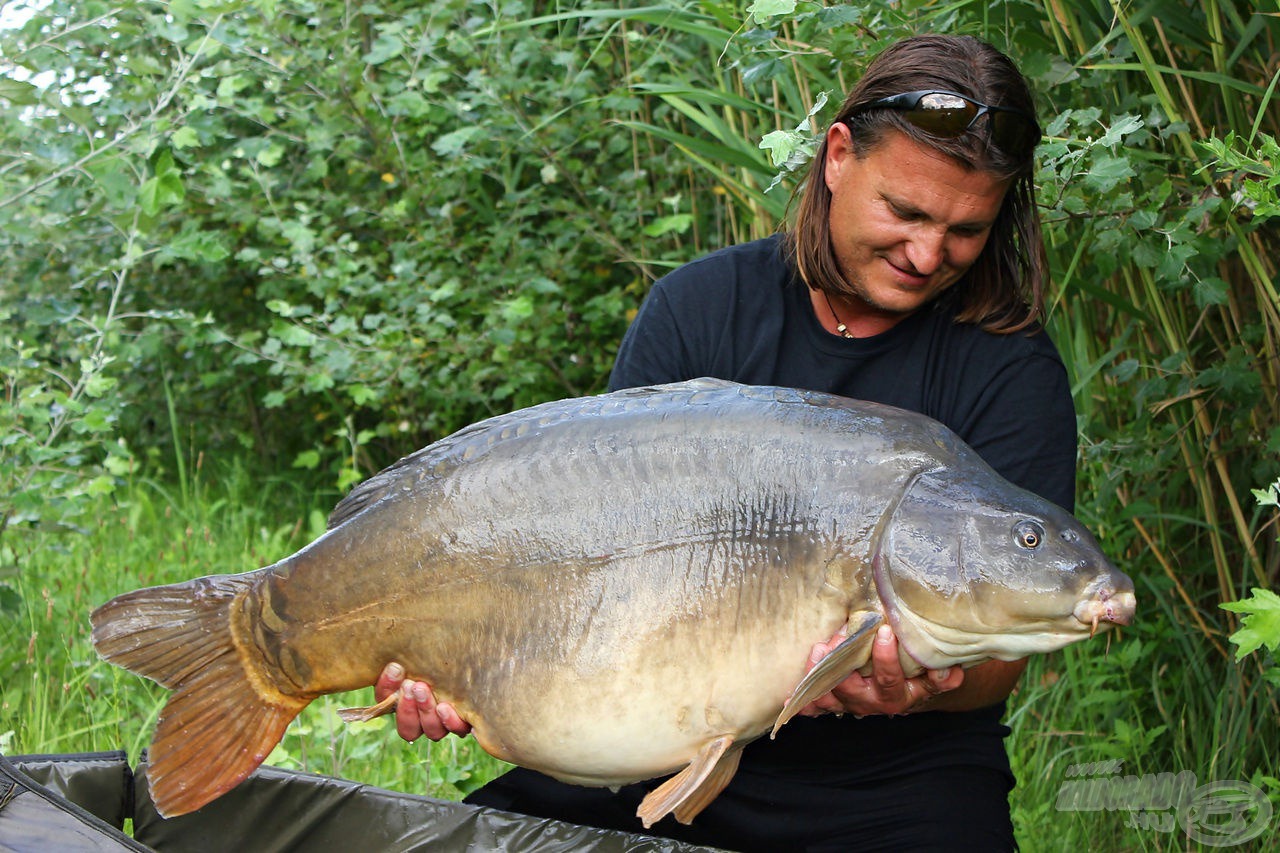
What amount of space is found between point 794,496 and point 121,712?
5.38ft

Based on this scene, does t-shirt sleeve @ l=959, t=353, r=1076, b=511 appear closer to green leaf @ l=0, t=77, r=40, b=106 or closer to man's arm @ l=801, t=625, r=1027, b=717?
man's arm @ l=801, t=625, r=1027, b=717

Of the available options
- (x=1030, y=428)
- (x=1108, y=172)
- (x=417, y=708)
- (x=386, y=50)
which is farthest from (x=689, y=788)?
(x=386, y=50)

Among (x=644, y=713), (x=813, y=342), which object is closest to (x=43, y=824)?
(x=644, y=713)

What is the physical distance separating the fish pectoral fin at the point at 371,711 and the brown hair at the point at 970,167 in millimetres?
809

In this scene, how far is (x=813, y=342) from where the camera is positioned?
78.5 inches

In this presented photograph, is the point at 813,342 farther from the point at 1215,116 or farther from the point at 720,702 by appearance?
the point at 1215,116

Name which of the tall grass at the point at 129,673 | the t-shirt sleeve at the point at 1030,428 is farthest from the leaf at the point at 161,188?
the t-shirt sleeve at the point at 1030,428

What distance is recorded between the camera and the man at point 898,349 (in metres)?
1.81

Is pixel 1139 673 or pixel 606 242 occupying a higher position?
pixel 606 242

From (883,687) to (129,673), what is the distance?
149cm

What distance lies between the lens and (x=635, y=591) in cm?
157

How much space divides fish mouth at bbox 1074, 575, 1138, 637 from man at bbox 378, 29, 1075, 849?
0.24 m

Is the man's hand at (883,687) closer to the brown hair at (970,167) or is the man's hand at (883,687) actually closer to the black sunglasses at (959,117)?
the brown hair at (970,167)

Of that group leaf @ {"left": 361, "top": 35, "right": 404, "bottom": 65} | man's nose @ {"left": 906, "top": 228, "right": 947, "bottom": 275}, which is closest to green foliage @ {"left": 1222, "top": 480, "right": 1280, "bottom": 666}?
man's nose @ {"left": 906, "top": 228, "right": 947, "bottom": 275}
